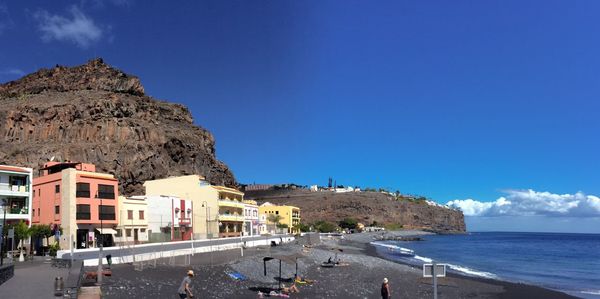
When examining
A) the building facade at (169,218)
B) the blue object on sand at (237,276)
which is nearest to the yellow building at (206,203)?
the building facade at (169,218)

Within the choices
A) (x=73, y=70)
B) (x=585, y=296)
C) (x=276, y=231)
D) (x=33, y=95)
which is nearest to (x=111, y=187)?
(x=585, y=296)

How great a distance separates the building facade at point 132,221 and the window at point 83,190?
6308 mm

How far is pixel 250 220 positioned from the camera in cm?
9731

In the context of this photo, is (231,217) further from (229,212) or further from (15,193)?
(15,193)

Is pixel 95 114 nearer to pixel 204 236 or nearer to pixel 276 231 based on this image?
pixel 276 231

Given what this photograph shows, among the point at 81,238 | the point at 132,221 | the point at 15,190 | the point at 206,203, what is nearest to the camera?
the point at 15,190

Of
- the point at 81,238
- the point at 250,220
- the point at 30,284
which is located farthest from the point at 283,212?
the point at 30,284

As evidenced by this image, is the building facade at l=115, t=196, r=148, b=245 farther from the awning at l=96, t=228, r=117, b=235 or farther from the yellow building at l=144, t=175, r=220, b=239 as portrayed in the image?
the yellow building at l=144, t=175, r=220, b=239

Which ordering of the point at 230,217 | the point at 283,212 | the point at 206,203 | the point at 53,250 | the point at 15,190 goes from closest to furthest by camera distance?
the point at 53,250 → the point at 15,190 → the point at 206,203 → the point at 230,217 → the point at 283,212

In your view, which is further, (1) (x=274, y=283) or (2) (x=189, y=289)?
(1) (x=274, y=283)

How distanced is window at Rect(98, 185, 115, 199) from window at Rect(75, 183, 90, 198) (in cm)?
183

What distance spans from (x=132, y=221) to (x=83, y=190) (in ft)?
30.4

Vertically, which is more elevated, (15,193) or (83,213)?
(15,193)

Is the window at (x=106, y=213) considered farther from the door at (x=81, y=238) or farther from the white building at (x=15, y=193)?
the white building at (x=15, y=193)
